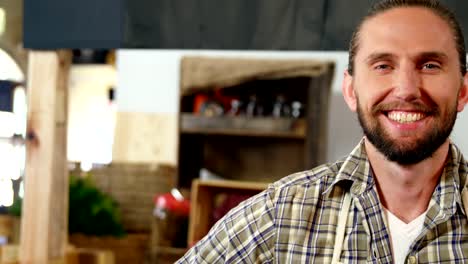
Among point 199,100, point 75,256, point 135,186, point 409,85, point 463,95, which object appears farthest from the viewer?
point 135,186

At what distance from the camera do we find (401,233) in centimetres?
129

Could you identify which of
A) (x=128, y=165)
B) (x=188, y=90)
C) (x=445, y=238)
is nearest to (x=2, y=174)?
(x=128, y=165)

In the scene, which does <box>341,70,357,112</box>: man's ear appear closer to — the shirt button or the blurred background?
the shirt button

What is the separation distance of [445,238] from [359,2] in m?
0.61

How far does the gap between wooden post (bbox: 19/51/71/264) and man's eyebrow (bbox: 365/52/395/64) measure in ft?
3.66

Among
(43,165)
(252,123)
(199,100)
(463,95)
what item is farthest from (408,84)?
(199,100)

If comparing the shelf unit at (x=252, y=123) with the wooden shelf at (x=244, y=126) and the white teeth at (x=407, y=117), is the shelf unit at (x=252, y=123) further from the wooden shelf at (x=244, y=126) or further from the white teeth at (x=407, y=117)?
the white teeth at (x=407, y=117)

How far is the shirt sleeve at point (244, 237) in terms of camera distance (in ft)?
4.49

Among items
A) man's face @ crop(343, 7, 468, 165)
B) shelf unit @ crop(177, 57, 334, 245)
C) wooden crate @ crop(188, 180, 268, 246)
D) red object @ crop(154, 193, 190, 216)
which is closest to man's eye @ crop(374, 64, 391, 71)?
man's face @ crop(343, 7, 468, 165)

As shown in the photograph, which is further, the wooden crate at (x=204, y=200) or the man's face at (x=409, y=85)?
the wooden crate at (x=204, y=200)

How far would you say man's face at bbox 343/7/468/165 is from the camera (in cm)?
124

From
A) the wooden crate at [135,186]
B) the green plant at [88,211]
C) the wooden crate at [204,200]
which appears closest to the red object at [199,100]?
the wooden crate at [135,186]

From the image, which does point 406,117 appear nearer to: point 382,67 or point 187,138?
point 382,67

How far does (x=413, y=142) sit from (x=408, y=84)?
0.10 m
